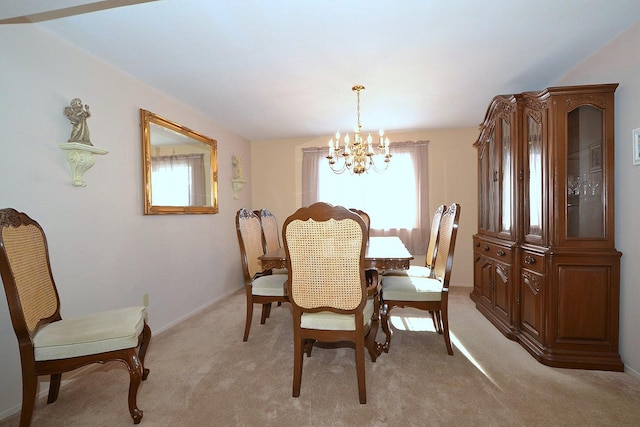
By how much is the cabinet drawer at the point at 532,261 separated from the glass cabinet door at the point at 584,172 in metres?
Answer: 0.25

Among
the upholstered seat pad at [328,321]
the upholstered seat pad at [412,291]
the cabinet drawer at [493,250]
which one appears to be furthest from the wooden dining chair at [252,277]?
the cabinet drawer at [493,250]

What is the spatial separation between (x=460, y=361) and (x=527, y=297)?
0.78 metres

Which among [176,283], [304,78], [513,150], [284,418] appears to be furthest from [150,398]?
[513,150]

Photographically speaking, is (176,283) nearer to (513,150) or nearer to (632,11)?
(513,150)

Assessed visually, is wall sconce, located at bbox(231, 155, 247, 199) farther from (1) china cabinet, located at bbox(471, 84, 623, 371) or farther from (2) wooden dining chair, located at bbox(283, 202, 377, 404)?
(1) china cabinet, located at bbox(471, 84, 623, 371)

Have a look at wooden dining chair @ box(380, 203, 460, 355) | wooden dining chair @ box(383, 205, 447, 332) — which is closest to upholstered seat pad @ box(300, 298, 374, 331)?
wooden dining chair @ box(380, 203, 460, 355)

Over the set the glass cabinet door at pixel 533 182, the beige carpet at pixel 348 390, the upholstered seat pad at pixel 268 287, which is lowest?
the beige carpet at pixel 348 390

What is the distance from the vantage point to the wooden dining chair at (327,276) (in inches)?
63.5

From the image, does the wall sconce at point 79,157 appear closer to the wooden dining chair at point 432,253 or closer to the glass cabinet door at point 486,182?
the wooden dining chair at point 432,253

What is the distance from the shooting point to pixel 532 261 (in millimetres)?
2268

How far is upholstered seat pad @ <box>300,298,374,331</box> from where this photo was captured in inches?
67.1

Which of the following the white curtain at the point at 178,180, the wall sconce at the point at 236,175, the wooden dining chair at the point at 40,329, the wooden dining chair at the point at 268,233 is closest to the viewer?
the wooden dining chair at the point at 40,329

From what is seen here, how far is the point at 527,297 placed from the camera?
2350 millimetres

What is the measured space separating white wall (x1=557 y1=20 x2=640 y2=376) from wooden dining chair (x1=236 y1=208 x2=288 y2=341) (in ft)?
7.83
